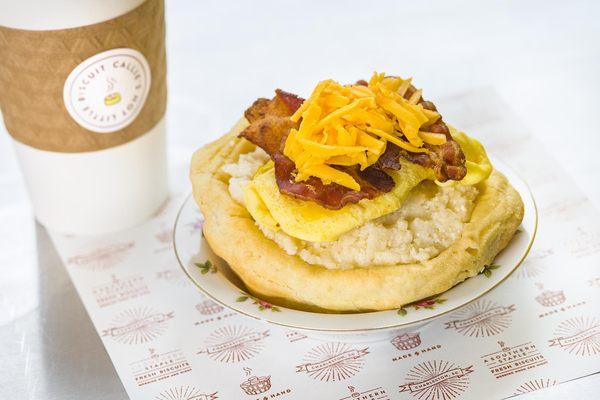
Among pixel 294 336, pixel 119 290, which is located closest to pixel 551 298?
pixel 294 336

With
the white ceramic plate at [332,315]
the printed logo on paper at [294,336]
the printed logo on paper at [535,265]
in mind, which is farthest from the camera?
the printed logo on paper at [535,265]

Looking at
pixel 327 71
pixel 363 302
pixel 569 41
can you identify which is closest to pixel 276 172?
pixel 363 302

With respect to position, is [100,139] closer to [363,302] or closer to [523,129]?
[363,302]

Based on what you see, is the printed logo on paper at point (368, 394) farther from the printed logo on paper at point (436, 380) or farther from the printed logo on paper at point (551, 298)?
the printed logo on paper at point (551, 298)

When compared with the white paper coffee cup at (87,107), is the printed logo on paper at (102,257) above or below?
below

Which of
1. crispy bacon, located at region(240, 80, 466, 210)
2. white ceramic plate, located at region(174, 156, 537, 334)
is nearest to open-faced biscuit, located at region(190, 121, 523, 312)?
white ceramic plate, located at region(174, 156, 537, 334)

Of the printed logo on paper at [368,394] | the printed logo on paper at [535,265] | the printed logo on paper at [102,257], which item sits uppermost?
the printed logo on paper at [535,265]

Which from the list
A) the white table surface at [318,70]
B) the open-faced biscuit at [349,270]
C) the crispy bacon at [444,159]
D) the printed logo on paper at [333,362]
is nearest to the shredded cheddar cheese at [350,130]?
the crispy bacon at [444,159]
